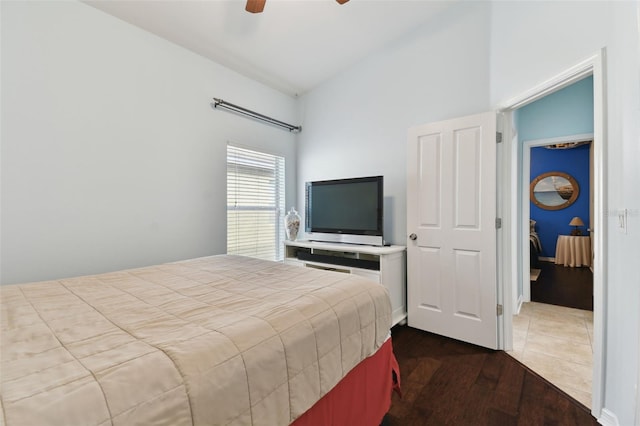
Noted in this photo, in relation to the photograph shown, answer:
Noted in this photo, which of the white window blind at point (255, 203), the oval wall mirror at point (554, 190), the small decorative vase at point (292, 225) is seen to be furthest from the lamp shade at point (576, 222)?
the white window blind at point (255, 203)

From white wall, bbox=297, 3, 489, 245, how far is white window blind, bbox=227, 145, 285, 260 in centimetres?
45

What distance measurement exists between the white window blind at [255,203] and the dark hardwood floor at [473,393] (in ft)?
6.55

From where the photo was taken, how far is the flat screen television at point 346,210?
2779 millimetres

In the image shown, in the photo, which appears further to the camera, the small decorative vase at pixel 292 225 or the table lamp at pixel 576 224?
the table lamp at pixel 576 224

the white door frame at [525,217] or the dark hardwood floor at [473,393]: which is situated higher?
the white door frame at [525,217]

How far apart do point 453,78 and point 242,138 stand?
7.69ft

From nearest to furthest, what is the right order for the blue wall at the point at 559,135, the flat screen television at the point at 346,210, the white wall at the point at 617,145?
the white wall at the point at 617,145
the flat screen television at the point at 346,210
the blue wall at the point at 559,135

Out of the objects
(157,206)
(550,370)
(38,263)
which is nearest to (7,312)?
(38,263)

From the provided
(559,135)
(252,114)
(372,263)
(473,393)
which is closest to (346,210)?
(372,263)

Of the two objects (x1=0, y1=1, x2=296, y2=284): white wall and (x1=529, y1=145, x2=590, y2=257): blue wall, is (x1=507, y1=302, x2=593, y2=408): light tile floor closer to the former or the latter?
(x1=0, y1=1, x2=296, y2=284): white wall

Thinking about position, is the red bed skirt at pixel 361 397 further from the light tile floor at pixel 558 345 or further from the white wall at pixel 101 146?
the white wall at pixel 101 146

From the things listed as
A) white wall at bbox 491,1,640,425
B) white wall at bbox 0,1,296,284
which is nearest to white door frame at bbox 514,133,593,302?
white wall at bbox 491,1,640,425

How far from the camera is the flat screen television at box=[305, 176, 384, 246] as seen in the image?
2779 millimetres

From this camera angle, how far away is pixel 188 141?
2732 millimetres
